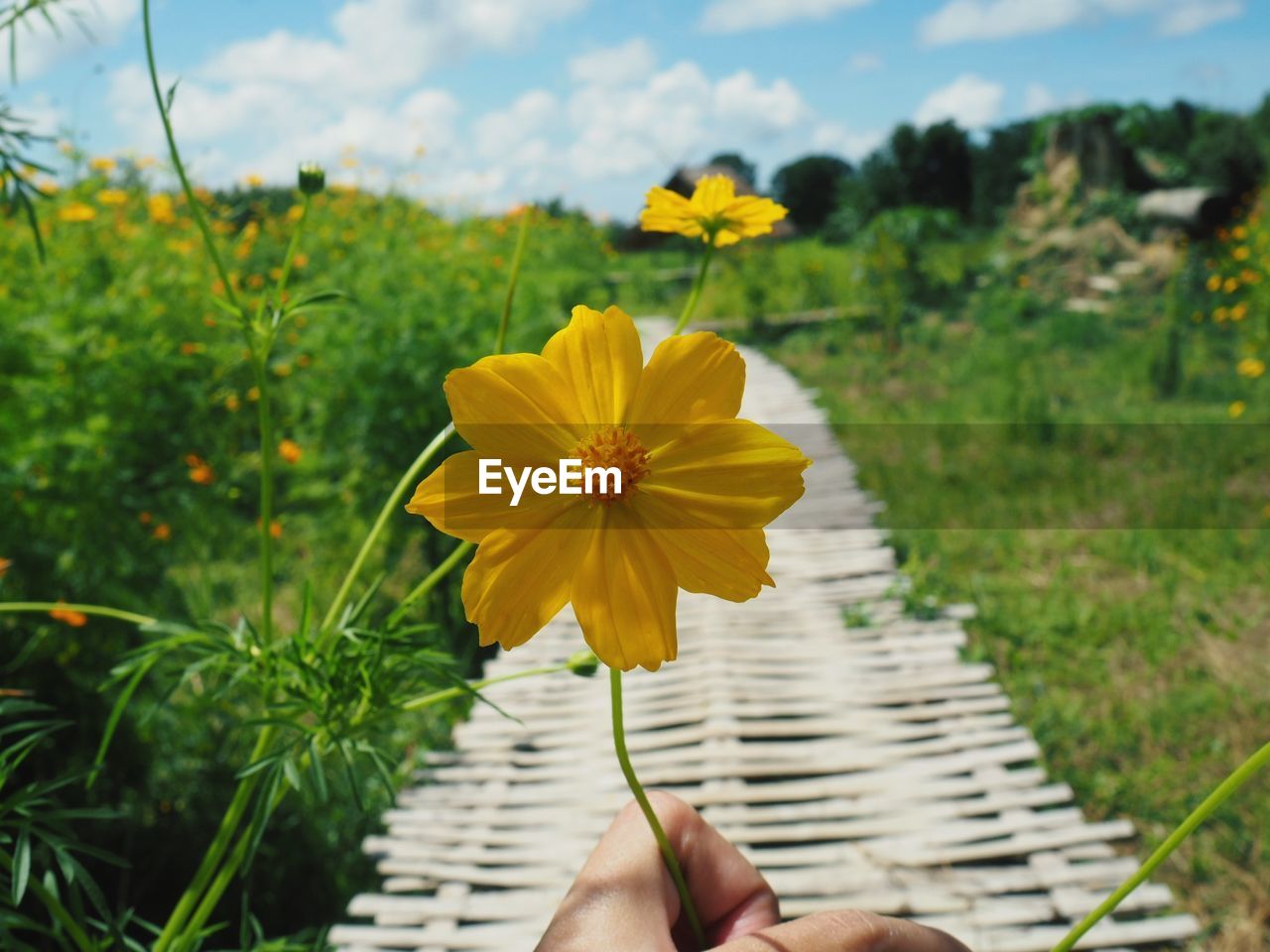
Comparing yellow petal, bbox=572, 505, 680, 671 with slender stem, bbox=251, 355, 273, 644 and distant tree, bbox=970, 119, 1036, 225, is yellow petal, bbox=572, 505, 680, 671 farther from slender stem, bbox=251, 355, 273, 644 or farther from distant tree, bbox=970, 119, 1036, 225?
distant tree, bbox=970, 119, 1036, 225

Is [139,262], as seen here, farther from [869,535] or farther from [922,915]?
[922,915]

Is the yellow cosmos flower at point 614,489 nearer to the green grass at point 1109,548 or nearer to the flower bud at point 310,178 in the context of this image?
the flower bud at point 310,178

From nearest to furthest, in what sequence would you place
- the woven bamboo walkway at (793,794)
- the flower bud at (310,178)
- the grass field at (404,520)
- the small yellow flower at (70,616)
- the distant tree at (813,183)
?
the flower bud at (310,178) → the small yellow flower at (70,616) → the woven bamboo walkway at (793,794) → the grass field at (404,520) → the distant tree at (813,183)

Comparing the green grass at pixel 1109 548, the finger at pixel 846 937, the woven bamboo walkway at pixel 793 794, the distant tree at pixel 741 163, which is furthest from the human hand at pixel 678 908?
the distant tree at pixel 741 163

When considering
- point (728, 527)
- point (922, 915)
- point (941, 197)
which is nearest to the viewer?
point (728, 527)

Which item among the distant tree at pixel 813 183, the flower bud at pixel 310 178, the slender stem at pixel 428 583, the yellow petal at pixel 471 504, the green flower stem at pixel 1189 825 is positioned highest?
the distant tree at pixel 813 183

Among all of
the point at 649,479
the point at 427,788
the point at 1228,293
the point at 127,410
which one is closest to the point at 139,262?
the point at 127,410

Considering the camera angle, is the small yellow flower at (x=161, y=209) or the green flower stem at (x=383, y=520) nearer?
the green flower stem at (x=383, y=520)
